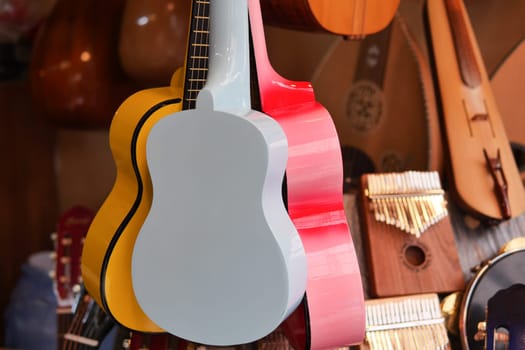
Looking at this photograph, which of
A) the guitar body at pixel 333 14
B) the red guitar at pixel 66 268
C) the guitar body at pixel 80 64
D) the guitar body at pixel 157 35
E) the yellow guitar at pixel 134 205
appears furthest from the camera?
the guitar body at pixel 80 64

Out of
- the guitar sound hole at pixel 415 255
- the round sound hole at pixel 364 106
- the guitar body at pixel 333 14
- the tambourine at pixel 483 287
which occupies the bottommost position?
the tambourine at pixel 483 287

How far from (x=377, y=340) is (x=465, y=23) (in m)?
0.53

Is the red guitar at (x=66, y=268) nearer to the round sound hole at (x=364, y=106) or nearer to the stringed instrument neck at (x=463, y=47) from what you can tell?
the round sound hole at (x=364, y=106)

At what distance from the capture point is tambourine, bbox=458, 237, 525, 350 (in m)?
0.98

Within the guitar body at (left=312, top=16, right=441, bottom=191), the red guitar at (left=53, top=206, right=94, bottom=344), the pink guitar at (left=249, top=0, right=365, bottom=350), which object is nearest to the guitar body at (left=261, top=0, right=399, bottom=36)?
the pink guitar at (left=249, top=0, right=365, bottom=350)

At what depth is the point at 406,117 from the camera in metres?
1.26

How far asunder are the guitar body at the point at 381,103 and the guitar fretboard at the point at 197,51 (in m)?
0.47

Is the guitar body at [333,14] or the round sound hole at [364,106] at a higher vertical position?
the guitar body at [333,14]

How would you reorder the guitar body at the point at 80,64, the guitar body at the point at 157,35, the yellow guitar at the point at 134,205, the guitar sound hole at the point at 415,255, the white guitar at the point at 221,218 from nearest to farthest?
the white guitar at the point at 221,218 → the yellow guitar at the point at 134,205 → the guitar sound hole at the point at 415,255 → the guitar body at the point at 157,35 → the guitar body at the point at 80,64

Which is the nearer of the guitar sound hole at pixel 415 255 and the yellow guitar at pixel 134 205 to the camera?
the yellow guitar at pixel 134 205

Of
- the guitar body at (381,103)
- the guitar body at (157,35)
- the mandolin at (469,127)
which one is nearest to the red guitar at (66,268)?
the guitar body at (157,35)

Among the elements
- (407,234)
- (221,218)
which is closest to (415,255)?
(407,234)

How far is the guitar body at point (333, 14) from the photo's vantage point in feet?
3.05

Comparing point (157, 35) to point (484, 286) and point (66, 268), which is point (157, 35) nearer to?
point (66, 268)
